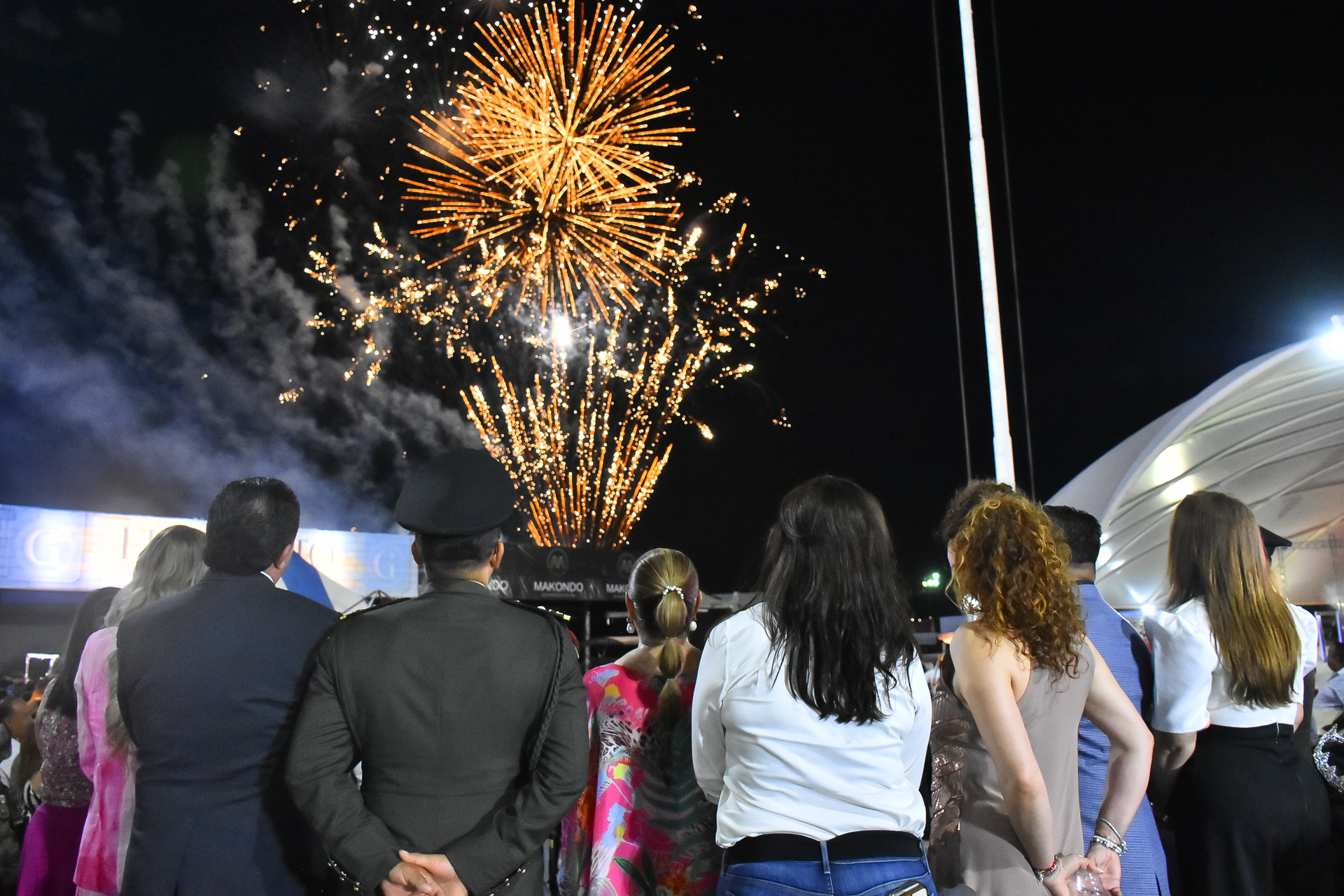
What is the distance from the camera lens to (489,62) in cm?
1267

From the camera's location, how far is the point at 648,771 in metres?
2.81

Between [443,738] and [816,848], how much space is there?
883 mm

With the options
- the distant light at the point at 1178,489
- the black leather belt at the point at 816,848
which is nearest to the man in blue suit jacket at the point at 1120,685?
the black leather belt at the point at 816,848

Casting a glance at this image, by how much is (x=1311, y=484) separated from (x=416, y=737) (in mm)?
15204

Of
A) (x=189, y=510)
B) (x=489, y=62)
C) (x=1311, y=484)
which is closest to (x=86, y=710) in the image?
(x=489, y=62)

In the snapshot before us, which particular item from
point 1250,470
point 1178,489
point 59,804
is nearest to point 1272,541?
point 59,804

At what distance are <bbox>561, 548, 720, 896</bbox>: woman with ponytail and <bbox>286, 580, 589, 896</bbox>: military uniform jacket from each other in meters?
0.58

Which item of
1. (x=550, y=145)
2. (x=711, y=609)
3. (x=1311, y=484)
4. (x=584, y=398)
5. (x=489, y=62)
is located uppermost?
(x=489, y=62)

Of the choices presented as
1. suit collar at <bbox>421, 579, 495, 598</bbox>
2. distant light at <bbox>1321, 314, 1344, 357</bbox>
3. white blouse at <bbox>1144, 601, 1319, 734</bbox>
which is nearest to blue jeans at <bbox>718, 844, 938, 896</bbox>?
suit collar at <bbox>421, 579, 495, 598</bbox>

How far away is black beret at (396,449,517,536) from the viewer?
2.27 metres

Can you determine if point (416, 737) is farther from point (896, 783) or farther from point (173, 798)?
point (896, 783)

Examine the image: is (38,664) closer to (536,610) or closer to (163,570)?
(163,570)

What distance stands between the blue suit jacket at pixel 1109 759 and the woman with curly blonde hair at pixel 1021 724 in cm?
17

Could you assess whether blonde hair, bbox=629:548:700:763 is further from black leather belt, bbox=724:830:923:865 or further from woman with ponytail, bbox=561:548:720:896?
black leather belt, bbox=724:830:923:865
